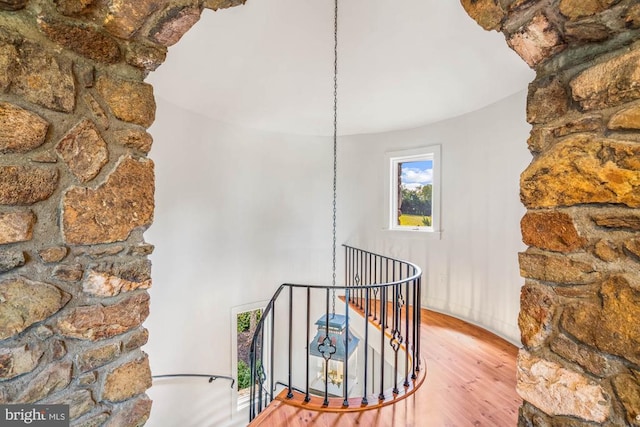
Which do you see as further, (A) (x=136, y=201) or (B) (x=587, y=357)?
(A) (x=136, y=201)

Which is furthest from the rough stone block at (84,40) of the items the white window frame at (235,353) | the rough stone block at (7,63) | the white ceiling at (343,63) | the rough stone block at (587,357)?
the white window frame at (235,353)

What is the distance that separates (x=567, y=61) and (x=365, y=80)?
90.9 inches

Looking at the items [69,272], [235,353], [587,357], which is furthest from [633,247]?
[235,353]

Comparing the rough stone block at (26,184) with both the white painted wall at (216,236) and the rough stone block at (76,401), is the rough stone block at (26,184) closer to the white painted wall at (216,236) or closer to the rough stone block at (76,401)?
the rough stone block at (76,401)

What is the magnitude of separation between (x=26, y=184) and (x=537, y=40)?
1515 millimetres

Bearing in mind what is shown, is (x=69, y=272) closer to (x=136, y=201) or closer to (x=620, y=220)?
(x=136, y=201)

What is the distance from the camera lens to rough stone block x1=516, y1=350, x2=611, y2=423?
0.77m

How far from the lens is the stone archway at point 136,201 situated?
0.74 meters

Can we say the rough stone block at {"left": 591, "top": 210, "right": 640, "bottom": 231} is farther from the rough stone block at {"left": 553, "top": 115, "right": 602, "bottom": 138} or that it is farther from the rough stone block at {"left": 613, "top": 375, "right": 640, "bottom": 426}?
the rough stone block at {"left": 613, "top": 375, "right": 640, "bottom": 426}

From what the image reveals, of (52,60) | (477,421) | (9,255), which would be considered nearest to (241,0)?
(52,60)

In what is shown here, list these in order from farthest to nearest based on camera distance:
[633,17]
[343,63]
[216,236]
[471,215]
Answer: [216,236] < [471,215] < [343,63] < [633,17]

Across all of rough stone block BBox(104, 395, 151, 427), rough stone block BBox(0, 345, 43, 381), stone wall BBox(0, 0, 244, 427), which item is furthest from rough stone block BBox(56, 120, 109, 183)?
rough stone block BBox(104, 395, 151, 427)

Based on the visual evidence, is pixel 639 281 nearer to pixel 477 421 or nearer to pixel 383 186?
pixel 477 421

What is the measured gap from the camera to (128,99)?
999 millimetres
